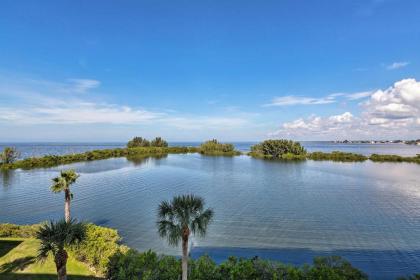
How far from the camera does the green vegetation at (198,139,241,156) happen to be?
135125mm

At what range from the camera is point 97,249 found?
62.1 feet

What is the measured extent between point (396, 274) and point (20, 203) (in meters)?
44.4

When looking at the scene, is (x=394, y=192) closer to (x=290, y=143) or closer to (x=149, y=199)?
(x=149, y=199)

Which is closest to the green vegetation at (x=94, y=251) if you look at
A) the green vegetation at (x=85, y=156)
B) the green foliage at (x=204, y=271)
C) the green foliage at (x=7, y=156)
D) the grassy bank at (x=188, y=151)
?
the green foliage at (x=204, y=271)

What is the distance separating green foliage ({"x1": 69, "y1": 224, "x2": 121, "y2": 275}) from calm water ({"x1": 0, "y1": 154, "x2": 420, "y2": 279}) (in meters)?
5.28

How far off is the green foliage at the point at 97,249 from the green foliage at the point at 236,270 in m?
1.54

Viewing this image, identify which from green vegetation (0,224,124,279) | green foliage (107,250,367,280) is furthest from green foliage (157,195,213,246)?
green vegetation (0,224,124,279)

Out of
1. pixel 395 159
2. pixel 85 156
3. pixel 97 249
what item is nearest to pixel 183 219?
pixel 97 249

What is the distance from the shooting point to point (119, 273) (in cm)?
1606

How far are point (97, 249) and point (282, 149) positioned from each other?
105 metres

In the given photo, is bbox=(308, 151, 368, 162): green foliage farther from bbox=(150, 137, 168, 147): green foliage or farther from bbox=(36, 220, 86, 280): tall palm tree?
bbox=(36, 220, 86, 280): tall palm tree

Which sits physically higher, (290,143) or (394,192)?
(290,143)

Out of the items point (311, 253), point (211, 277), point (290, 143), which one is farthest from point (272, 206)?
point (290, 143)

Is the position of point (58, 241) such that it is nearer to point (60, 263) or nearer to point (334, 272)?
point (60, 263)
